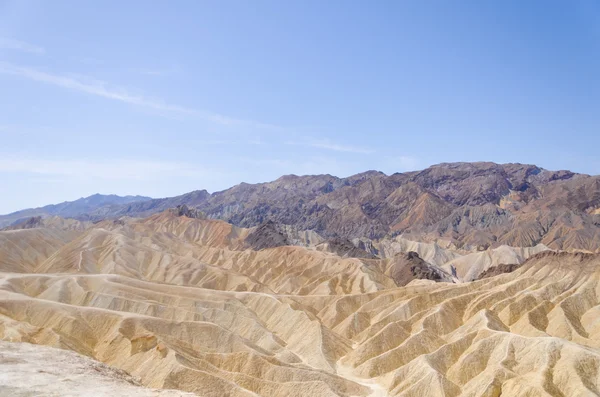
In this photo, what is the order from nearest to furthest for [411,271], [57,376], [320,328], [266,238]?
1. [57,376]
2. [320,328]
3. [411,271]
4. [266,238]

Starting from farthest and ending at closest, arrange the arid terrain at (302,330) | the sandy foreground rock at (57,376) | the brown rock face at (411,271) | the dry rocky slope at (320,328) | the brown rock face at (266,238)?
the brown rock face at (266,238) < the brown rock face at (411,271) < the dry rocky slope at (320,328) < the arid terrain at (302,330) < the sandy foreground rock at (57,376)

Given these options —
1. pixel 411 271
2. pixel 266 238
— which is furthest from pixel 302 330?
pixel 266 238

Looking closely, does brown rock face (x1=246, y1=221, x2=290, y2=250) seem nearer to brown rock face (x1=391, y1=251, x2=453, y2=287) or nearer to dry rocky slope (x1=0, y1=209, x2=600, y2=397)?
dry rocky slope (x1=0, y1=209, x2=600, y2=397)

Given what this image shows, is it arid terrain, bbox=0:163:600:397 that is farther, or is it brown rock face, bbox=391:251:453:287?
brown rock face, bbox=391:251:453:287

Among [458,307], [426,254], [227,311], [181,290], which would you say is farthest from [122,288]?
[426,254]

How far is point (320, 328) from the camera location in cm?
7938

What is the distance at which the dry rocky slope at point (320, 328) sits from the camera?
54.4 metres

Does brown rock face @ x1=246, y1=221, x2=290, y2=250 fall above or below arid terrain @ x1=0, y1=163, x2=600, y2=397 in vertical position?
above

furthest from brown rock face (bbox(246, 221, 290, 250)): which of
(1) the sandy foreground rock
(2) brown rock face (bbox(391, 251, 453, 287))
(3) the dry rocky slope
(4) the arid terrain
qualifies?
(1) the sandy foreground rock

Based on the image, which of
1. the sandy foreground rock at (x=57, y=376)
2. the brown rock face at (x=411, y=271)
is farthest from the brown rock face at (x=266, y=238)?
the sandy foreground rock at (x=57, y=376)

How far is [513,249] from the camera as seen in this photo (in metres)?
173

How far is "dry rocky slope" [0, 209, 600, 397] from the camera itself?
54375 millimetres

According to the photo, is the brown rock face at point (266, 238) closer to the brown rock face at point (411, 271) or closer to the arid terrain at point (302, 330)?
the arid terrain at point (302, 330)

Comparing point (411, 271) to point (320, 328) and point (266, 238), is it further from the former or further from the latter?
point (320, 328)
